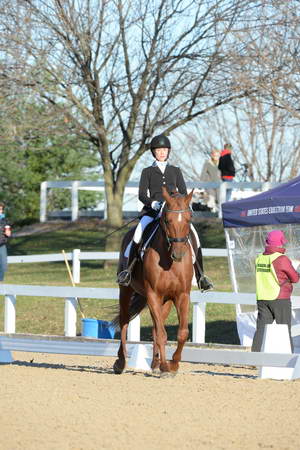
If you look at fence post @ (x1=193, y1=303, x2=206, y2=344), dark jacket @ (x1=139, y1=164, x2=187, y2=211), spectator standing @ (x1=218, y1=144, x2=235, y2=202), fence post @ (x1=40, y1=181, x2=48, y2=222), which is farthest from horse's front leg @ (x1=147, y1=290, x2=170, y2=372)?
fence post @ (x1=40, y1=181, x2=48, y2=222)

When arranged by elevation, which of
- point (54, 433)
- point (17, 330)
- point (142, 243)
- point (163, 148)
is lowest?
point (17, 330)

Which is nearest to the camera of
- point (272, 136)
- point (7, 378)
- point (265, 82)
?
point (7, 378)

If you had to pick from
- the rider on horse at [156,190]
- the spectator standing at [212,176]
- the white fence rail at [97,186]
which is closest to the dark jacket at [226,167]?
the white fence rail at [97,186]

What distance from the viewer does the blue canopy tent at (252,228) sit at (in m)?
15.2

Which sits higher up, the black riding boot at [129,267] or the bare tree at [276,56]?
the bare tree at [276,56]

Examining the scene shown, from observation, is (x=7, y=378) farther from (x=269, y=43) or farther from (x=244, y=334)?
(x=269, y=43)

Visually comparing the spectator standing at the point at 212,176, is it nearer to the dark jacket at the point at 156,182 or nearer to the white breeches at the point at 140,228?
the dark jacket at the point at 156,182

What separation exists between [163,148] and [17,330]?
9.41 metres

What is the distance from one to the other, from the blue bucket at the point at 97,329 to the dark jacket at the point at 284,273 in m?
5.54

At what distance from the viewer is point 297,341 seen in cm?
1603

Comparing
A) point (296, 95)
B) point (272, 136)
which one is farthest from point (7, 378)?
point (272, 136)

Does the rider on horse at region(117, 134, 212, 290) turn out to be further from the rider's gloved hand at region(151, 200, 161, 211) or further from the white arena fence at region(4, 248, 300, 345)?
Answer: the white arena fence at region(4, 248, 300, 345)

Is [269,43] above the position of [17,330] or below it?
above

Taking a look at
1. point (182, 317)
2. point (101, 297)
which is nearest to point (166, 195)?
point (182, 317)
